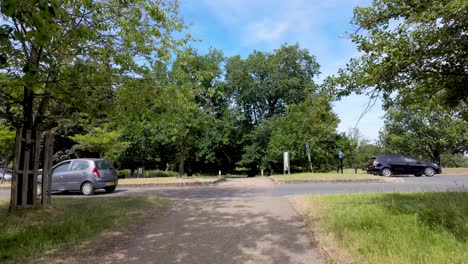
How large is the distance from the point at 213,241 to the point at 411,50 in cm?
493

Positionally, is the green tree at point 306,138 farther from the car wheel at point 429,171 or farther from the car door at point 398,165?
the car wheel at point 429,171

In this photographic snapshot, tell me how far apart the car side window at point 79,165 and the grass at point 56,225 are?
5.63 m

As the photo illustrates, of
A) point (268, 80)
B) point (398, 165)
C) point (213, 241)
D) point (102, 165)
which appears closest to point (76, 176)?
point (102, 165)

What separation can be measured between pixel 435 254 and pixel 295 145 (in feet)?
94.8

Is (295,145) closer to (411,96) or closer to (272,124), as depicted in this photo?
(272,124)

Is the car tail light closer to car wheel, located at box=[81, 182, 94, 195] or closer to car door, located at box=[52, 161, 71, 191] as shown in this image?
car wheel, located at box=[81, 182, 94, 195]

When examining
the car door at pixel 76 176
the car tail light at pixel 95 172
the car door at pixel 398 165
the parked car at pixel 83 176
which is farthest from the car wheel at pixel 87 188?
the car door at pixel 398 165

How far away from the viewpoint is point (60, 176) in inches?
638

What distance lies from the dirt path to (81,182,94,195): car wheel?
7.61 m

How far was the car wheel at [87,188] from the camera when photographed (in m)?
15.9

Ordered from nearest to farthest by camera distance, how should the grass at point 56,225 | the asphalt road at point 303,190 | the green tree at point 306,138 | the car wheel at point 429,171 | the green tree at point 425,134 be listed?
the grass at point 56,225, the asphalt road at point 303,190, the car wheel at point 429,171, the green tree at point 306,138, the green tree at point 425,134

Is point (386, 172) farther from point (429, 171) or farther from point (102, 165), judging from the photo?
point (102, 165)

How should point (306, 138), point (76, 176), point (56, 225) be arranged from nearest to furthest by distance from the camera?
point (56, 225) → point (76, 176) → point (306, 138)

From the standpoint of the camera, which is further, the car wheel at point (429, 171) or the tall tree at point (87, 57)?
the car wheel at point (429, 171)
